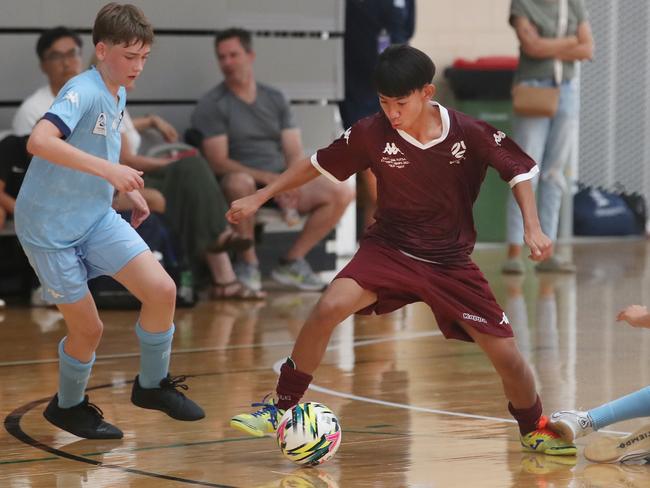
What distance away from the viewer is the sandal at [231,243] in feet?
25.1

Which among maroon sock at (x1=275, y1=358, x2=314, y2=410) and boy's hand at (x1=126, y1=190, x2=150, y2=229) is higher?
boy's hand at (x1=126, y1=190, x2=150, y2=229)

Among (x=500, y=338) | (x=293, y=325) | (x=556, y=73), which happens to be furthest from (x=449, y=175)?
(x=556, y=73)

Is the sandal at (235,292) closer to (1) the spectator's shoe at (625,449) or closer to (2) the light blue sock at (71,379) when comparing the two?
(2) the light blue sock at (71,379)

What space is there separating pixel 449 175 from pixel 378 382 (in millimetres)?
1397

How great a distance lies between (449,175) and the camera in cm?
413

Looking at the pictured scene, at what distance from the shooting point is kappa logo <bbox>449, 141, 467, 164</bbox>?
13.5 ft

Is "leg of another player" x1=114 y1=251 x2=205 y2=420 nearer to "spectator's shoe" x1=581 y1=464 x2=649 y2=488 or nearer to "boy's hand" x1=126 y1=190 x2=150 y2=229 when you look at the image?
"boy's hand" x1=126 y1=190 x2=150 y2=229

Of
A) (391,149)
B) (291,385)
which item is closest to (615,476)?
(291,385)

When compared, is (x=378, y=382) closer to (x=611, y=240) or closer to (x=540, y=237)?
(x=540, y=237)

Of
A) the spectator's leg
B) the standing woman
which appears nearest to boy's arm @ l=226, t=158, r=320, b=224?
the spectator's leg

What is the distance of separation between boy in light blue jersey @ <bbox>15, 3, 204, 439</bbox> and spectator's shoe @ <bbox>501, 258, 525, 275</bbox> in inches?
195

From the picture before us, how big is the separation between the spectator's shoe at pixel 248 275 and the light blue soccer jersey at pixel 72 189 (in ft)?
12.4

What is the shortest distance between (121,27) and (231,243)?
3662 mm

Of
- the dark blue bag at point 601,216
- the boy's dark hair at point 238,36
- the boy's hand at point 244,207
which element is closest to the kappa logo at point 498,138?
the boy's hand at point 244,207
